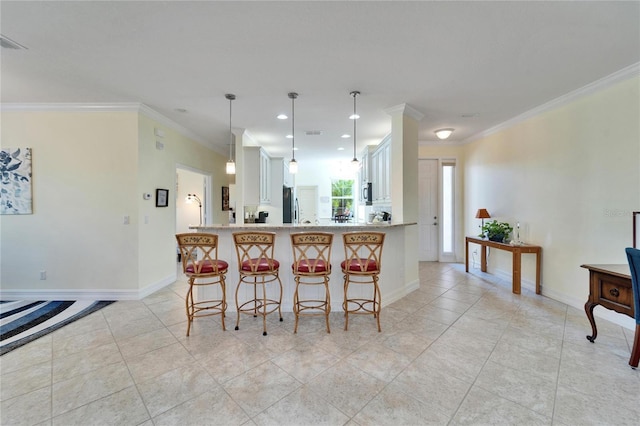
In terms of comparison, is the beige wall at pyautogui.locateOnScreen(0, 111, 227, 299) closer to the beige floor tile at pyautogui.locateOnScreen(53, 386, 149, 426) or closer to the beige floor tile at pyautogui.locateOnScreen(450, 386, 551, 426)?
the beige floor tile at pyautogui.locateOnScreen(53, 386, 149, 426)

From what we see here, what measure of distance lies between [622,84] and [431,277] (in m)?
3.41

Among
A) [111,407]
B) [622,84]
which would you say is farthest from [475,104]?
[111,407]

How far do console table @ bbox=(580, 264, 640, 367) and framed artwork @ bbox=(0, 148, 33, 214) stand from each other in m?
6.62

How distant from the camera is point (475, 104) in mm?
3709

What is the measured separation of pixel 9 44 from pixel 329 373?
3.87 metres

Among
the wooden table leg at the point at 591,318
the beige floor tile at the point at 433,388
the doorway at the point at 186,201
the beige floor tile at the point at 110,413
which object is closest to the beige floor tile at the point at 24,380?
the beige floor tile at the point at 110,413

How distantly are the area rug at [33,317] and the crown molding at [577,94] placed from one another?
659 centimetres

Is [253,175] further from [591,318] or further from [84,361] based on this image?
[591,318]

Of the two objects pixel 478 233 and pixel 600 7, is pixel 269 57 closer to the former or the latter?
pixel 600 7

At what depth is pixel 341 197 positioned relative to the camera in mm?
9008

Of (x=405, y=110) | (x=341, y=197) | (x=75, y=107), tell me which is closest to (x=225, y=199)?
(x=75, y=107)

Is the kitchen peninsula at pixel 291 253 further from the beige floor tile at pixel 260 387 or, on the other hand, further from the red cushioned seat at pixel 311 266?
the beige floor tile at pixel 260 387

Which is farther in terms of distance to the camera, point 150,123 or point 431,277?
Answer: point 431,277

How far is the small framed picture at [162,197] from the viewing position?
13.6 feet
